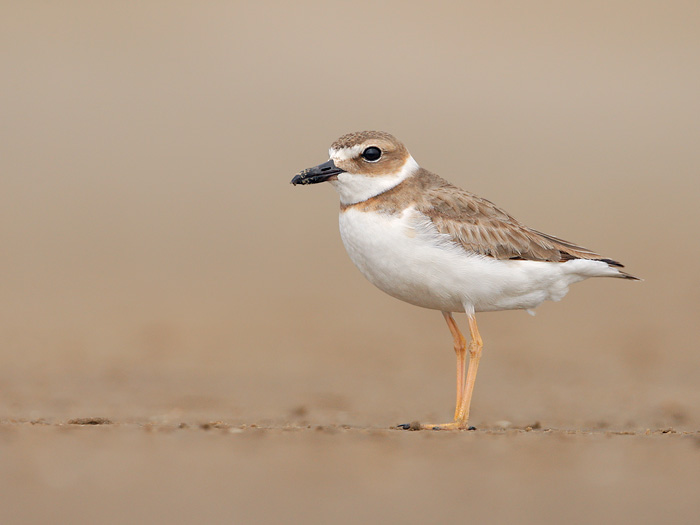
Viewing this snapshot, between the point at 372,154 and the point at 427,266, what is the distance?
2.94 feet

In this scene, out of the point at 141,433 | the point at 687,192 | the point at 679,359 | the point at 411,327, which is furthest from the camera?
the point at 687,192

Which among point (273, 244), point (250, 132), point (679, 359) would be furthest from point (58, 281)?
point (679, 359)

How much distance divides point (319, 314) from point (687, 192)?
8075 mm

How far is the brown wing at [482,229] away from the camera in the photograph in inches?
274

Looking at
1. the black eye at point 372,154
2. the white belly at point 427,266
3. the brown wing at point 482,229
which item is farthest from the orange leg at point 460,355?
the black eye at point 372,154

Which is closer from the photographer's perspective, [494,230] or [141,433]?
[141,433]

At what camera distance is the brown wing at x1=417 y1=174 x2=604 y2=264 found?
6.95 m

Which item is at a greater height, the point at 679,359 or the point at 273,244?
the point at 273,244

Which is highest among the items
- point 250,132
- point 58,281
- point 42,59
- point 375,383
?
point 42,59

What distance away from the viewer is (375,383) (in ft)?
32.4

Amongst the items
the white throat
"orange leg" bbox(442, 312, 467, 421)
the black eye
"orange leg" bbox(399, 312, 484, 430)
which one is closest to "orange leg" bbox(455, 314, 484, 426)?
"orange leg" bbox(399, 312, 484, 430)

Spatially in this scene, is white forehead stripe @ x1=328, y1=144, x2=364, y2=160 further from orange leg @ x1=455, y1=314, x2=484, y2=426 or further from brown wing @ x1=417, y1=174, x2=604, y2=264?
orange leg @ x1=455, y1=314, x2=484, y2=426

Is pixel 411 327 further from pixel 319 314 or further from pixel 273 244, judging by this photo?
pixel 273 244

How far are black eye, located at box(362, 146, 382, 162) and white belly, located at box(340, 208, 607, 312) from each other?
376mm
